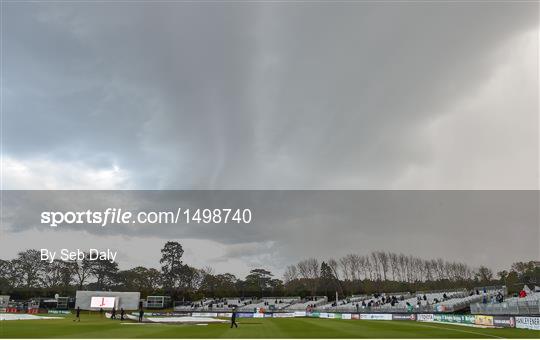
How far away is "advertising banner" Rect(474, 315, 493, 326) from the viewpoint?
42.8 metres

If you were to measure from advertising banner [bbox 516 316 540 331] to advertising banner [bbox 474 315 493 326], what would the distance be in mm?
3343

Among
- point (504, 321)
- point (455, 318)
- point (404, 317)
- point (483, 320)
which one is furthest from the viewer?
point (404, 317)

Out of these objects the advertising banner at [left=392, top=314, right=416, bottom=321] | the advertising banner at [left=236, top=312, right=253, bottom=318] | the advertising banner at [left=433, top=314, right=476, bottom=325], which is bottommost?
the advertising banner at [left=236, top=312, right=253, bottom=318]

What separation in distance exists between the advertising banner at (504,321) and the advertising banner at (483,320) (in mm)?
591

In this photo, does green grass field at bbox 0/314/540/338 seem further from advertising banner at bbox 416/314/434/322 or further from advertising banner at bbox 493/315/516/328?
advertising banner at bbox 416/314/434/322

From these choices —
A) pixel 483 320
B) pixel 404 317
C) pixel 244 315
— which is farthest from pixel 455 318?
pixel 244 315

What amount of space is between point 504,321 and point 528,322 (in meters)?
3.70

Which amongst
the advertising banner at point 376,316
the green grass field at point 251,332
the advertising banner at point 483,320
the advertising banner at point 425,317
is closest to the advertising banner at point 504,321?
the advertising banner at point 483,320

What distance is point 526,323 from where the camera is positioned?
3794 centimetres

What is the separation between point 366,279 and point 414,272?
22395 millimetres

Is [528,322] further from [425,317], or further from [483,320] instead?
[425,317]

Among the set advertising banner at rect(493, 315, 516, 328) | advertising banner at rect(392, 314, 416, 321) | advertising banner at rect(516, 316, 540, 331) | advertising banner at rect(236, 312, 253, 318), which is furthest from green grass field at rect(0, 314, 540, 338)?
advertising banner at rect(236, 312, 253, 318)

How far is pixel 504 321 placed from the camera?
135 ft

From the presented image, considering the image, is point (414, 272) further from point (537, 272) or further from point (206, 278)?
point (206, 278)
